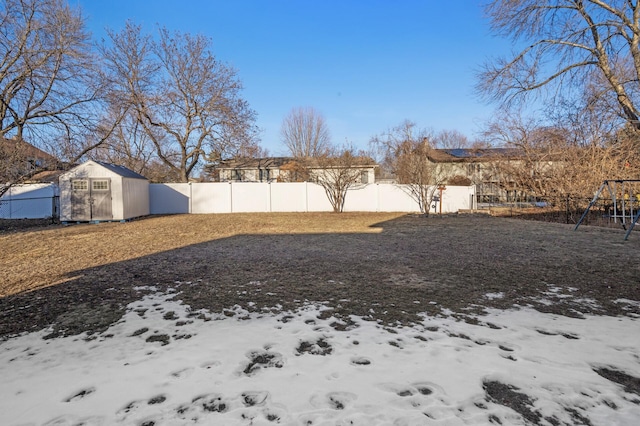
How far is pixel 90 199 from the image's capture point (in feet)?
43.1

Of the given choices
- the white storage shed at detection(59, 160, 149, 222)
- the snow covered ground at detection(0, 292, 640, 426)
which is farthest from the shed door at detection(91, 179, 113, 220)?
the snow covered ground at detection(0, 292, 640, 426)

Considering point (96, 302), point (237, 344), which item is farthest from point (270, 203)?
point (237, 344)

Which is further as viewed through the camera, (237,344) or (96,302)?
(96,302)

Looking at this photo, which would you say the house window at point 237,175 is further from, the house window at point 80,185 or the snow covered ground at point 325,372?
the snow covered ground at point 325,372

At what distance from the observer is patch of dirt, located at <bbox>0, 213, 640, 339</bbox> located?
11.0ft

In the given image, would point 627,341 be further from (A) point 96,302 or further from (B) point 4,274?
(B) point 4,274

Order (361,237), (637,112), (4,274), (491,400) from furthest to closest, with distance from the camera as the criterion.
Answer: (637,112) → (361,237) → (4,274) → (491,400)

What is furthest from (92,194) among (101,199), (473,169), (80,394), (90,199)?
(473,169)

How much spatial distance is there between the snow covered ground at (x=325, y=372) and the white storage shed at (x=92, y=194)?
1231 centimetres

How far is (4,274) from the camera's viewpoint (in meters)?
4.96

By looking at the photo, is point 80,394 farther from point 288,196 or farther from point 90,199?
point 288,196

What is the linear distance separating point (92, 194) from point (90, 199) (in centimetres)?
21

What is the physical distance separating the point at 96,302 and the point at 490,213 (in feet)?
55.0

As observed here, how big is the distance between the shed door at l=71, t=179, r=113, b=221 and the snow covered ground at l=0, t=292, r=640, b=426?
1232 cm
